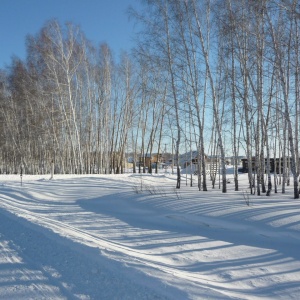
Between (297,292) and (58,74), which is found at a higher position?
(58,74)

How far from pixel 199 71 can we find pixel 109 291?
11144 millimetres

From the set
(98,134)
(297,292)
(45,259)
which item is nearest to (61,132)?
(98,134)

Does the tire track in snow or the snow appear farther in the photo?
the tire track in snow

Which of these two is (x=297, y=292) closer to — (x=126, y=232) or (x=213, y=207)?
(x=126, y=232)

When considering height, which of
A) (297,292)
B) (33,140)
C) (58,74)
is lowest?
(297,292)

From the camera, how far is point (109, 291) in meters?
3.28

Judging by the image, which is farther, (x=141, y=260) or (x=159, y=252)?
(x=159, y=252)

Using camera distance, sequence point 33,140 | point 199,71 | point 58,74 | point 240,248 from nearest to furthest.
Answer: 1. point 240,248
2. point 199,71
3. point 58,74
4. point 33,140

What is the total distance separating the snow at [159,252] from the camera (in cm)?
338

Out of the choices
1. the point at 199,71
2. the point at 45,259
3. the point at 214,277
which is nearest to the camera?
the point at 214,277

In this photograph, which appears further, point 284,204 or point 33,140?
point 33,140

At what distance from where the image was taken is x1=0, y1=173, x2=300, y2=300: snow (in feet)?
11.1

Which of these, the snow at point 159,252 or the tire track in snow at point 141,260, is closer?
the snow at point 159,252

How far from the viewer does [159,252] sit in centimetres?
497
